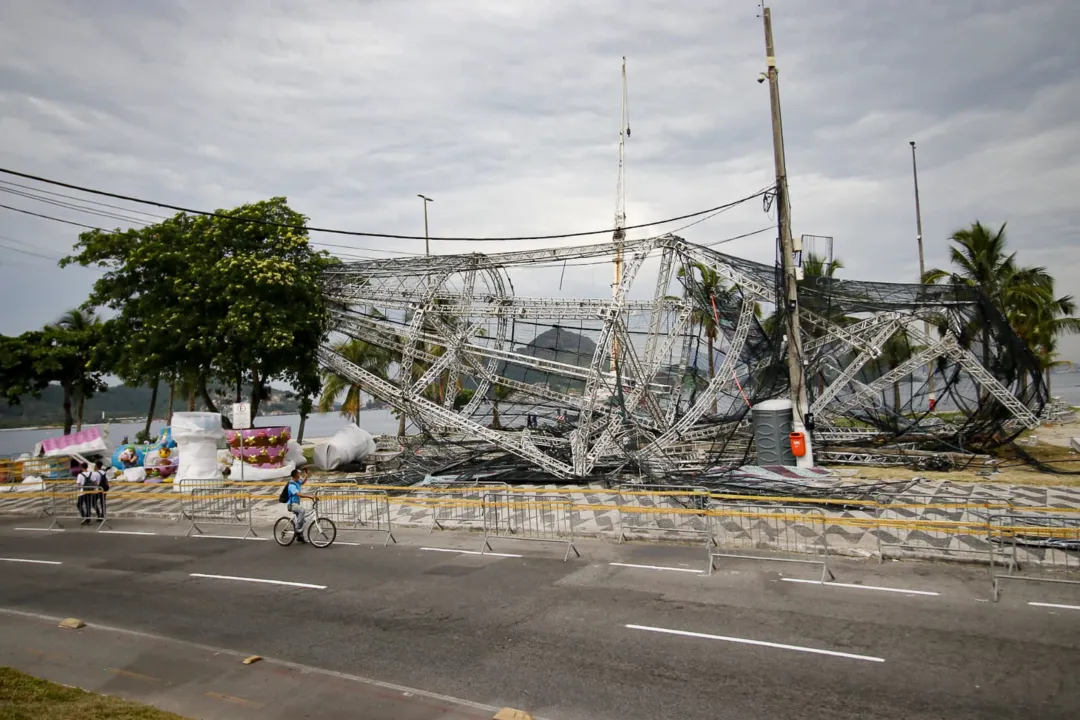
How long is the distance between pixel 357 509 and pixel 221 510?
496 centimetres

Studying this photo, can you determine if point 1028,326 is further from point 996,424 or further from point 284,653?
point 284,653

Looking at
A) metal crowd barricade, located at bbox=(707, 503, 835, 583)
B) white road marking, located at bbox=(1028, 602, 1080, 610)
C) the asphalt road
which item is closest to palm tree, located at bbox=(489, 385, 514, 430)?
the asphalt road

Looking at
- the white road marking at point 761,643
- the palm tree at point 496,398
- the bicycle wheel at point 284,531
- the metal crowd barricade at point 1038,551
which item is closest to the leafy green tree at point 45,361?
the palm tree at point 496,398

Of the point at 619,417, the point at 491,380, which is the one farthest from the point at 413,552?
the point at 491,380

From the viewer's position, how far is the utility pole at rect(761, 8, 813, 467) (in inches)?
806

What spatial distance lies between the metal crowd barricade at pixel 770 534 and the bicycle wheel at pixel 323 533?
827cm

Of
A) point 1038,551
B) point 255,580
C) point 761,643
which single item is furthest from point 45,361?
point 1038,551

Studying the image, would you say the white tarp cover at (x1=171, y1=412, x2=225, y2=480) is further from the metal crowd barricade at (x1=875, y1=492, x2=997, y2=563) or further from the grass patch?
the metal crowd barricade at (x1=875, y1=492, x2=997, y2=563)

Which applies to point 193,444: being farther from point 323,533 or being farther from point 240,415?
point 323,533

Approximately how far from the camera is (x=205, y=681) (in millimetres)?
8055

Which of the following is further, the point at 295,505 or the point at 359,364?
the point at 359,364

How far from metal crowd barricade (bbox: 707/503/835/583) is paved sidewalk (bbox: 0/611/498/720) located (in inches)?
259

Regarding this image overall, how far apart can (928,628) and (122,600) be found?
12221 millimetres

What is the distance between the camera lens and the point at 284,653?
905cm
